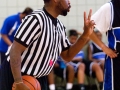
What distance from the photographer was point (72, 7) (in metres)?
7.46

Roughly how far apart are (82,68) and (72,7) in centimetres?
128

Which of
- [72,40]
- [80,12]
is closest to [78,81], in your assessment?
[72,40]

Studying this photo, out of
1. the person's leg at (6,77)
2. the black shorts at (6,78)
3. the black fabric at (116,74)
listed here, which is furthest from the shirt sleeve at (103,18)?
the person's leg at (6,77)

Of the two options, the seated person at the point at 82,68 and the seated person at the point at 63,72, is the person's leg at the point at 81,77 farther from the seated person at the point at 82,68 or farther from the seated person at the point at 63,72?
the seated person at the point at 63,72

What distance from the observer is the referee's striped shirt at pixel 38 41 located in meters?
3.14

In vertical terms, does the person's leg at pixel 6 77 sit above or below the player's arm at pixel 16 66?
below

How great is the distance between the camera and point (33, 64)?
3.29m

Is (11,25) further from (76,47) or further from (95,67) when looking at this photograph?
(76,47)

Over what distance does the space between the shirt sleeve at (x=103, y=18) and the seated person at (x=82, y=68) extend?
314cm


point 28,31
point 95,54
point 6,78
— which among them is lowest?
point 95,54

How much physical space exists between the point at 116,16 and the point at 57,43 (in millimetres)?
692

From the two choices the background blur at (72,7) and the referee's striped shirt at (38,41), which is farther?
the background blur at (72,7)

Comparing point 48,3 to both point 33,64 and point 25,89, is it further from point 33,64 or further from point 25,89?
point 25,89

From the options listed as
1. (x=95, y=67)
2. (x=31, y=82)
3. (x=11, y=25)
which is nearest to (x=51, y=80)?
(x=95, y=67)
